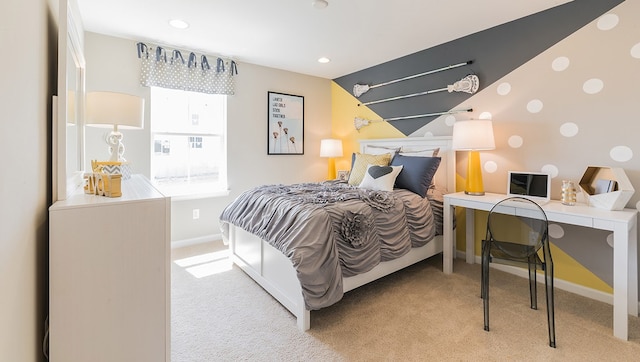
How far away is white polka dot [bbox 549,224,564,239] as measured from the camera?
8.54 feet

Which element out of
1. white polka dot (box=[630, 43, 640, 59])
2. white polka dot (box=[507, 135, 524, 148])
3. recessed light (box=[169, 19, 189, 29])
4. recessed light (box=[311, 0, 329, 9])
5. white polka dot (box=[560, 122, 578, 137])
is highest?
recessed light (box=[169, 19, 189, 29])

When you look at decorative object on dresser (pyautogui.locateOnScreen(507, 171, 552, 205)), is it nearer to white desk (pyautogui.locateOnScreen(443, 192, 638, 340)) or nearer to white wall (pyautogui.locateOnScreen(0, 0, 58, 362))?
white desk (pyautogui.locateOnScreen(443, 192, 638, 340))

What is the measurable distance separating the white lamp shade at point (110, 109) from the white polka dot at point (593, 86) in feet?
11.0

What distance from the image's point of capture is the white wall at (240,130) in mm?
3145

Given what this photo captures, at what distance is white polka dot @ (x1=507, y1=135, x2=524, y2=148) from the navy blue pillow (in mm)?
671

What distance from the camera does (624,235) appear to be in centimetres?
185

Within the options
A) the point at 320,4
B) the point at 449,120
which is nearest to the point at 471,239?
the point at 449,120

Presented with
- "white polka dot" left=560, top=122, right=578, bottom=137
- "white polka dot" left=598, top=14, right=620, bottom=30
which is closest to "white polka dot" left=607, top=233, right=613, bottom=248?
"white polka dot" left=560, top=122, right=578, bottom=137

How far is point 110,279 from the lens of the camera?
1170 mm

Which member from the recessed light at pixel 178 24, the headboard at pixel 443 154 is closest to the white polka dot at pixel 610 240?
the headboard at pixel 443 154

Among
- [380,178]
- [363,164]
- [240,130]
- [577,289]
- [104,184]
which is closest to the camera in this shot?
[104,184]

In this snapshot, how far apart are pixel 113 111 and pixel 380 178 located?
7.39 feet

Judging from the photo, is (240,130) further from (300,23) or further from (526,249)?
(526,249)

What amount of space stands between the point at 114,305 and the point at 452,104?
3.42 m
